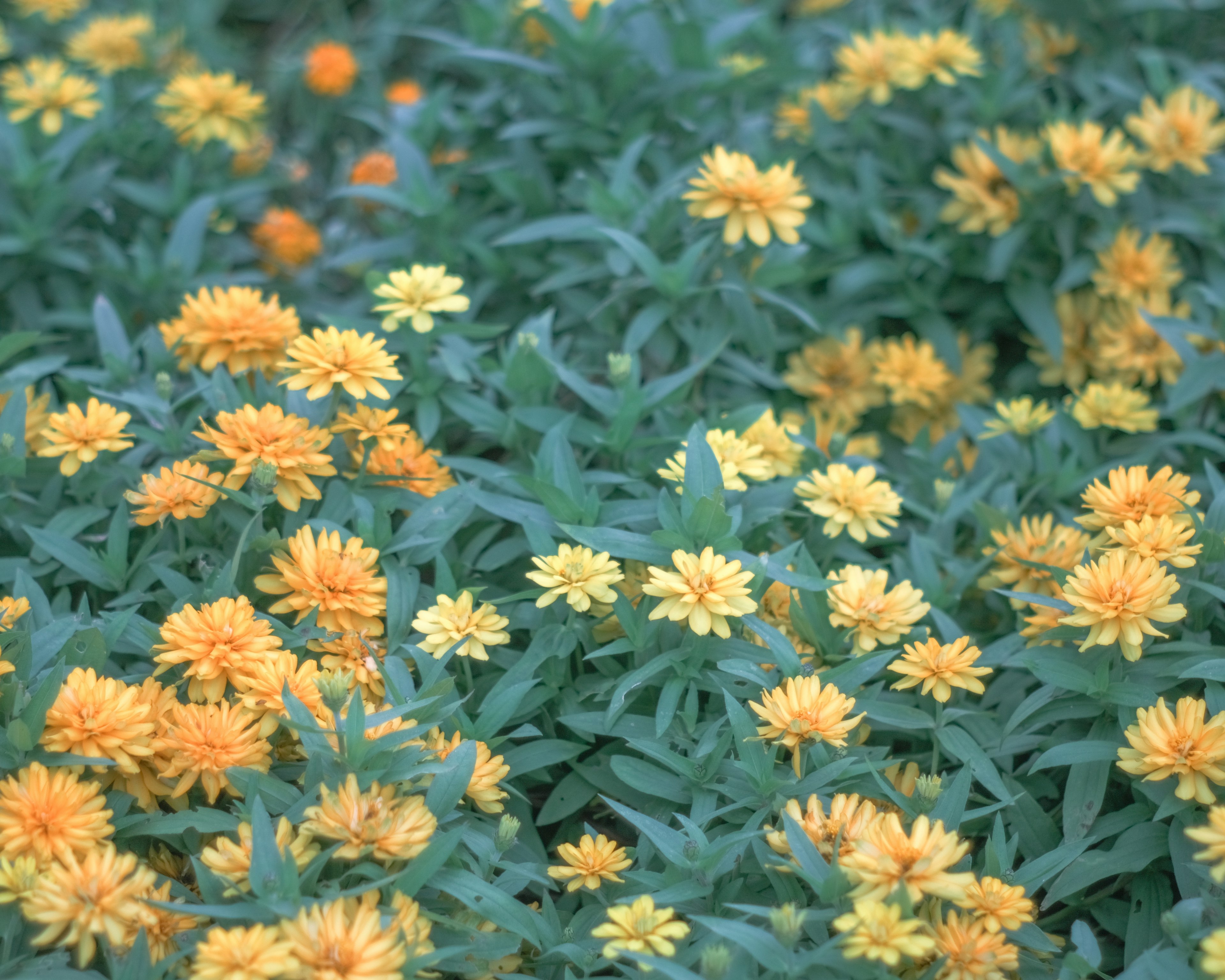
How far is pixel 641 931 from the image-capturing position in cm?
134

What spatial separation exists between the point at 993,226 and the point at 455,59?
143cm

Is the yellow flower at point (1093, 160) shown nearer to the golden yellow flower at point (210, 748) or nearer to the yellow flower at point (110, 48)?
the golden yellow flower at point (210, 748)

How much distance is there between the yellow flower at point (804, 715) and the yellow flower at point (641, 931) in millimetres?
304

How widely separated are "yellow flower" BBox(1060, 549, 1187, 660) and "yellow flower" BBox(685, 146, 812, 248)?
863 millimetres

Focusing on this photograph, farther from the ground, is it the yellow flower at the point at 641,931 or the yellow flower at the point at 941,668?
the yellow flower at the point at 641,931

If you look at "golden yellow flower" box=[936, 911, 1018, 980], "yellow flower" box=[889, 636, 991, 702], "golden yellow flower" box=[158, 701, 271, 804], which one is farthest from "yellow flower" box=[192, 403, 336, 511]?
"golden yellow flower" box=[936, 911, 1018, 980]

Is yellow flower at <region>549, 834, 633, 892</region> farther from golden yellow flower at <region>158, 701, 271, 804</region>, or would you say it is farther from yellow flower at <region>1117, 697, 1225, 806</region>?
yellow flower at <region>1117, 697, 1225, 806</region>

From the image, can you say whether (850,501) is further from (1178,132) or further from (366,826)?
(1178,132)

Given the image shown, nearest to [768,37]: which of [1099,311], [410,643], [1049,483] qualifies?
[1099,311]

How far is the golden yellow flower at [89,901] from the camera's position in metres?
1.29

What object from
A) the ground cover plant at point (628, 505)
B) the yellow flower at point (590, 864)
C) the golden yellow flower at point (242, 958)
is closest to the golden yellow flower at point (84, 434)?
the ground cover plant at point (628, 505)

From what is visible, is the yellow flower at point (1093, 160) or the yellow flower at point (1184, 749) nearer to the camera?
the yellow flower at point (1184, 749)

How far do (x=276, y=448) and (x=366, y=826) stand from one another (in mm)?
629

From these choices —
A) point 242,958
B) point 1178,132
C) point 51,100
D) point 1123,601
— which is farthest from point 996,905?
point 51,100
